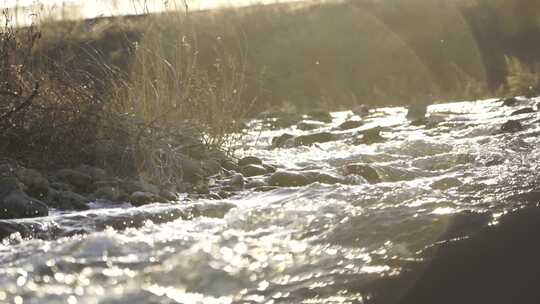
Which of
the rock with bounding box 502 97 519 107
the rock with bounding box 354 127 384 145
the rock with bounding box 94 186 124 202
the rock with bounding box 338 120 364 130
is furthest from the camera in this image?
the rock with bounding box 502 97 519 107

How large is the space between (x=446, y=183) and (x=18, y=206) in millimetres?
2337

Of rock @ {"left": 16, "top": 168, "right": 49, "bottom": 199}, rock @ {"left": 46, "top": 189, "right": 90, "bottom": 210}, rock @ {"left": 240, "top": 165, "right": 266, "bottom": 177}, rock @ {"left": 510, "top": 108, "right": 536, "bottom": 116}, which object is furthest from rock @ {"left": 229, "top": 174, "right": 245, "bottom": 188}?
rock @ {"left": 510, "top": 108, "right": 536, "bottom": 116}

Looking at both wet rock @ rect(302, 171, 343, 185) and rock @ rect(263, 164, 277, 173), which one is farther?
rock @ rect(263, 164, 277, 173)

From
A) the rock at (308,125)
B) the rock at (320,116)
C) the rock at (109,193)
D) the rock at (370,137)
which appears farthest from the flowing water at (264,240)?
the rock at (320,116)

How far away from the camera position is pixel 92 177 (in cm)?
513

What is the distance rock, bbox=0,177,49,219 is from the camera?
4043mm

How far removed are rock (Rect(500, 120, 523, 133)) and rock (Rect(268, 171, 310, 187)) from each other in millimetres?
2745

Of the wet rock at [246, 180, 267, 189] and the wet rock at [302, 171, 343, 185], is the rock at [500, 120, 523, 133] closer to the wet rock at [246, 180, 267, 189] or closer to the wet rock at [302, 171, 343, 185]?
the wet rock at [302, 171, 343, 185]

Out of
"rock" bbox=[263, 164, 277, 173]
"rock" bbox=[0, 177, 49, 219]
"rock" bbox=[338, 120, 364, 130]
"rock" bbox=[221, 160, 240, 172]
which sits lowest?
"rock" bbox=[338, 120, 364, 130]

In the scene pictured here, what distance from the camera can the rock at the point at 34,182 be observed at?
466 centimetres

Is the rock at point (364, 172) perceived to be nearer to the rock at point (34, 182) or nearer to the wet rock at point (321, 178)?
the wet rock at point (321, 178)

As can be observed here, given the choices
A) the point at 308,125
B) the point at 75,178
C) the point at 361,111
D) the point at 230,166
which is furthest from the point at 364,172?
the point at 361,111

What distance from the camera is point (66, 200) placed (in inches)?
180

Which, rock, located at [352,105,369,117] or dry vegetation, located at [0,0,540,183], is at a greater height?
dry vegetation, located at [0,0,540,183]
